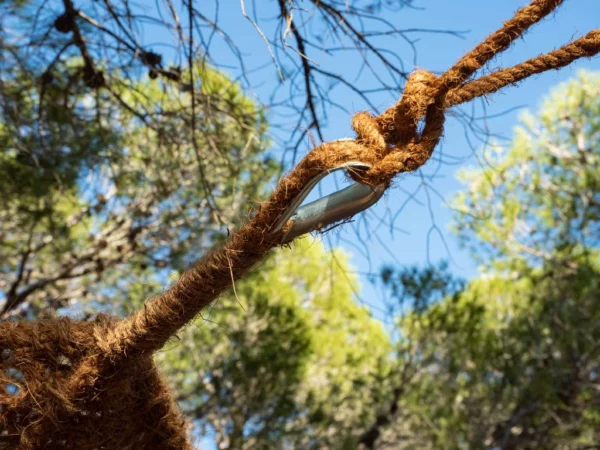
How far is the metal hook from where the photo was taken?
38.7 inches

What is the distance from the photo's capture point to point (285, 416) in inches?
282

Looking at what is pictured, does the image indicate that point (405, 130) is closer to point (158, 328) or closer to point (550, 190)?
point (158, 328)

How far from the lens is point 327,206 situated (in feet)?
3.34

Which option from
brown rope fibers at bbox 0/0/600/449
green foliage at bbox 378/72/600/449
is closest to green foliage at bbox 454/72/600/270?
green foliage at bbox 378/72/600/449

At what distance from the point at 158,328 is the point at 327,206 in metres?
0.38

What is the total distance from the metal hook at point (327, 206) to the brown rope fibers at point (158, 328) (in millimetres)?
11

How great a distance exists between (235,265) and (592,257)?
A: 624 centimetres

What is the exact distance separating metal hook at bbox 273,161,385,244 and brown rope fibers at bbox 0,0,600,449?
1 centimetres

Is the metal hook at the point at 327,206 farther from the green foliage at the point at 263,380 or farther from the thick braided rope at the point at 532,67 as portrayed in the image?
the green foliage at the point at 263,380

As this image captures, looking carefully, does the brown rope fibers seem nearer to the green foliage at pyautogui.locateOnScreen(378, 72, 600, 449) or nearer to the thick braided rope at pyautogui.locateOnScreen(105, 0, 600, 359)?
the thick braided rope at pyautogui.locateOnScreen(105, 0, 600, 359)

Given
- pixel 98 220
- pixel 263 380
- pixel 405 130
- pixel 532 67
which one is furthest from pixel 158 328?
pixel 263 380

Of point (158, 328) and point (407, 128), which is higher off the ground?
point (407, 128)

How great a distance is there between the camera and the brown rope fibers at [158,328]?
0.99 metres

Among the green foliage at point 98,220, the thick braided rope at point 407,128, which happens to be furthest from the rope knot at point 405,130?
the green foliage at point 98,220
